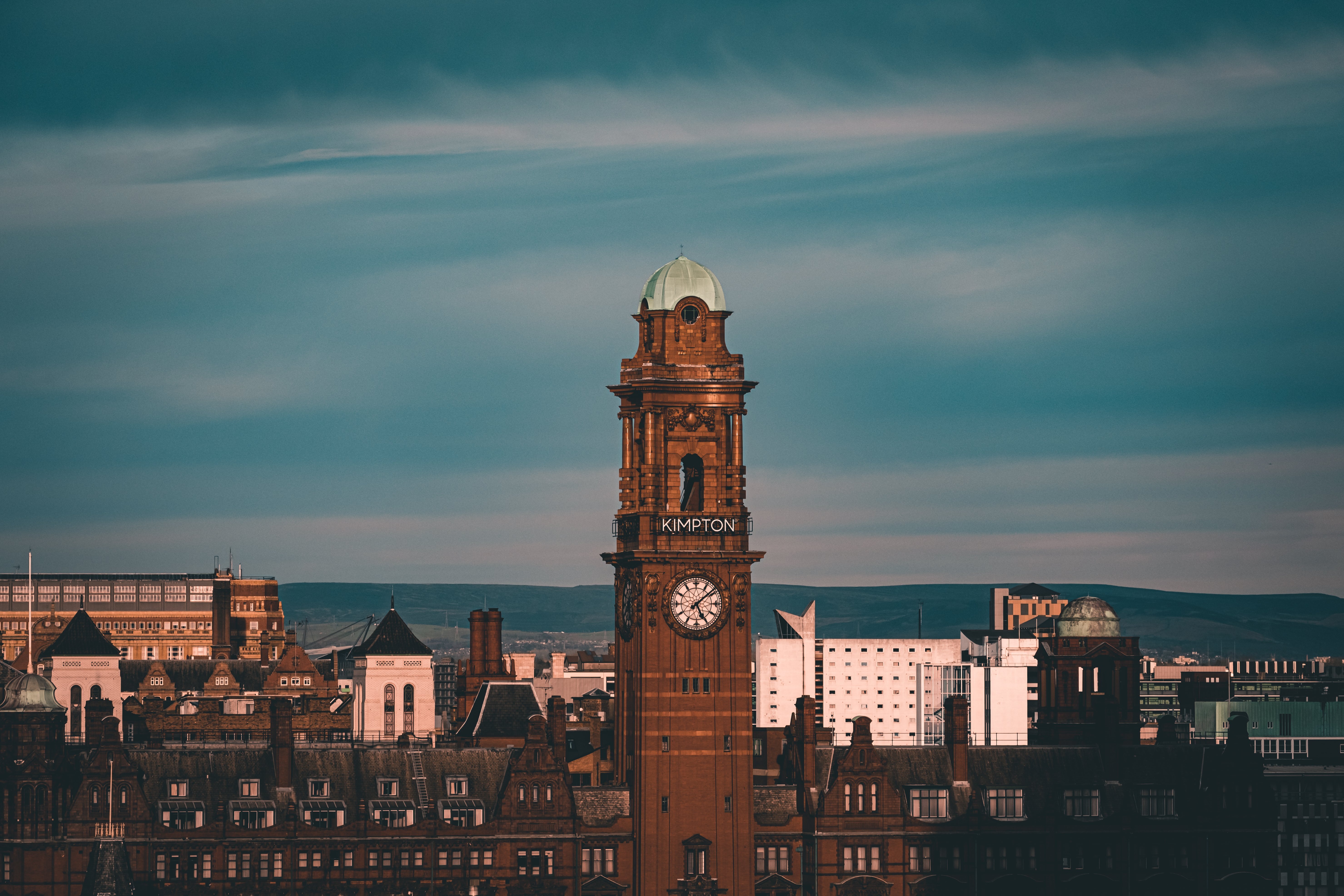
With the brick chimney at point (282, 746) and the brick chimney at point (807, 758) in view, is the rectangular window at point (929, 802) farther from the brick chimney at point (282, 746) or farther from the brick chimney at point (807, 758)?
the brick chimney at point (282, 746)

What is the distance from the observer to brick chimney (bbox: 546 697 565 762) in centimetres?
19575

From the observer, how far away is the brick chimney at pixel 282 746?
195 m

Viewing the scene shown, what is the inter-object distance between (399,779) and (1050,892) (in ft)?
140

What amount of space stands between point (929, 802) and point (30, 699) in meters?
58.8

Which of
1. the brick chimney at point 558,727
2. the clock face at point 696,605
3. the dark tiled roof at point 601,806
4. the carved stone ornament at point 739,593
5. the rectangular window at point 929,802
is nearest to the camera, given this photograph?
the clock face at point 696,605

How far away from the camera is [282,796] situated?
194m

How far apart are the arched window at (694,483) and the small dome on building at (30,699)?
4305 centimetres

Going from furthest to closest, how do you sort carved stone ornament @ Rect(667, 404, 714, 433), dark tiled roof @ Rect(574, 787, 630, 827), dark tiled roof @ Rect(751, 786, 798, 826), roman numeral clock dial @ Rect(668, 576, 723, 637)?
dark tiled roof @ Rect(751, 786, 798, 826) < dark tiled roof @ Rect(574, 787, 630, 827) < carved stone ornament @ Rect(667, 404, 714, 433) < roman numeral clock dial @ Rect(668, 576, 723, 637)

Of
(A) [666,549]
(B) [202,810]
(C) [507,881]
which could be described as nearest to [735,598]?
(A) [666,549]

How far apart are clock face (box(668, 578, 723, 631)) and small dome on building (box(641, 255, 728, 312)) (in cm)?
1760

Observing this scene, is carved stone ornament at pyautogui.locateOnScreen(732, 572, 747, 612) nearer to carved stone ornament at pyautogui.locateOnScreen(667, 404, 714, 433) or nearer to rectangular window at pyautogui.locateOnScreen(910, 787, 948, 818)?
carved stone ornament at pyautogui.locateOnScreen(667, 404, 714, 433)

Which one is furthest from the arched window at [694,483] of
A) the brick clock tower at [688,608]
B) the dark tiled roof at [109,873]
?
the dark tiled roof at [109,873]

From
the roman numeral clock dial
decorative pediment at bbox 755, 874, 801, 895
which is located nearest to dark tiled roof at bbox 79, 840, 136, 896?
the roman numeral clock dial

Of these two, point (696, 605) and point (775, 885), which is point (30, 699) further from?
point (775, 885)
